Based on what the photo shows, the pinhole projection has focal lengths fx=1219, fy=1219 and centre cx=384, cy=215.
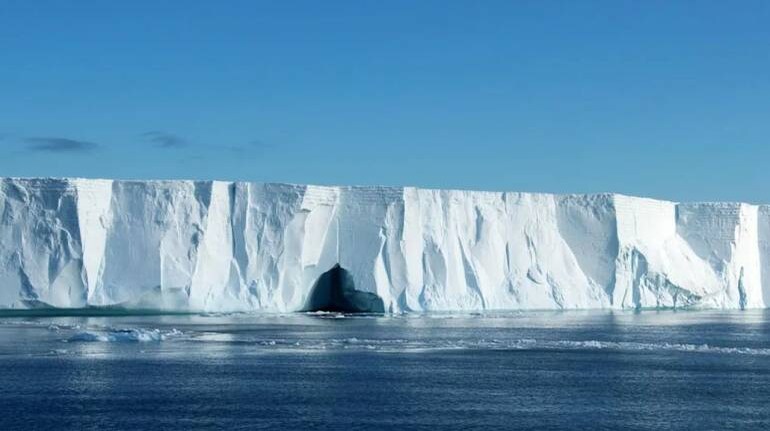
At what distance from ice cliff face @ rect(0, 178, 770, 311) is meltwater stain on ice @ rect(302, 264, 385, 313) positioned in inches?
24.3

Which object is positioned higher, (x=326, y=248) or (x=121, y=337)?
(x=326, y=248)

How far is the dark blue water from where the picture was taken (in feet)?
42.0

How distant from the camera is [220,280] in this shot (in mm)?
29188

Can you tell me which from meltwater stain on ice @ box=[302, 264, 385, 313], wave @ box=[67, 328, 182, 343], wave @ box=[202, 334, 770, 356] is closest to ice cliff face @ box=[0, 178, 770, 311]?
meltwater stain on ice @ box=[302, 264, 385, 313]

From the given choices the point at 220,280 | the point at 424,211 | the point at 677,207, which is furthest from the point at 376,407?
the point at 677,207

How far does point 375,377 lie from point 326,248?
47.2 feet

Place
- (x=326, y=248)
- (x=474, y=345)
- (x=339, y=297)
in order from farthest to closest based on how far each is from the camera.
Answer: (x=339, y=297) → (x=326, y=248) → (x=474, y=345)

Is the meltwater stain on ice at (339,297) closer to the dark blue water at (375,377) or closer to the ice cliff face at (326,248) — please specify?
the ice cliff face at (326,248)

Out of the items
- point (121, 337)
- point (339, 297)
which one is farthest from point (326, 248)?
point (121, 337)

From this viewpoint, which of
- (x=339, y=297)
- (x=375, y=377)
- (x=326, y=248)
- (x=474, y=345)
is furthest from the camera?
(x=339, y=297)

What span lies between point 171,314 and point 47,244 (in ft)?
13.1

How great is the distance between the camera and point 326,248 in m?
30.6

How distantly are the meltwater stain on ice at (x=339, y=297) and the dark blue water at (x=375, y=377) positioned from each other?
395 centimetres

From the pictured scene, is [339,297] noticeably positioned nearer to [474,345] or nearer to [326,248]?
[326,248]
